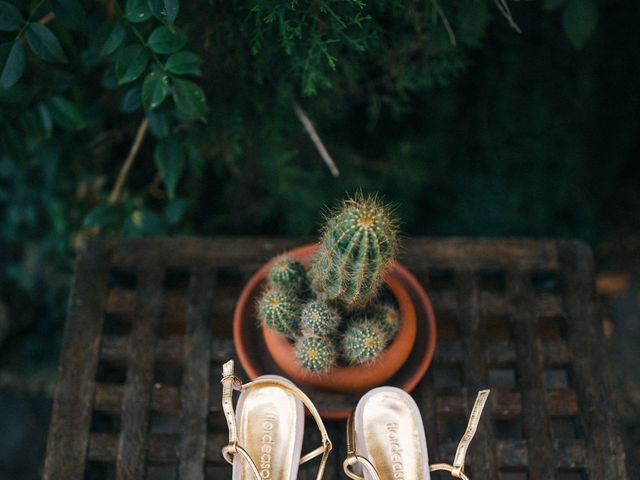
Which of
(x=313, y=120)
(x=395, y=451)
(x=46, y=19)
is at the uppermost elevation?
(x=46, y=19)

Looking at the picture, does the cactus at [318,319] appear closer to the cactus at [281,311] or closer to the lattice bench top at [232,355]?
the cactus at [281,311]

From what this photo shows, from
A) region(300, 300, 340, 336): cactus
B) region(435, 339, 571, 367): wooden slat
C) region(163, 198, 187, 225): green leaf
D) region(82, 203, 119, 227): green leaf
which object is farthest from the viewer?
region(163, 198, 187, 225): green leaf

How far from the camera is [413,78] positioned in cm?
140

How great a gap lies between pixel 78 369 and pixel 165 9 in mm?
755

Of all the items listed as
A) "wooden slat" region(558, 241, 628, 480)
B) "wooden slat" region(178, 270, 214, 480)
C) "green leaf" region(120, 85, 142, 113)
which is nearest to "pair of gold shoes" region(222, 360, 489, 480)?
"wooden slat" region(178, 270, 214, 480)

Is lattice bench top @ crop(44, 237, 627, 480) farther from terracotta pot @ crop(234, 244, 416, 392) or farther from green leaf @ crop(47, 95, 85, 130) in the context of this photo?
green leaf @ crop(47, 95, 85, 130)

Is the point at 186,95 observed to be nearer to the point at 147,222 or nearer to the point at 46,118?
the point at 46,118

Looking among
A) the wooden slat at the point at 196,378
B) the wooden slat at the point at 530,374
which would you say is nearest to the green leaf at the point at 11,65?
the wooden slat at the point at 196,378

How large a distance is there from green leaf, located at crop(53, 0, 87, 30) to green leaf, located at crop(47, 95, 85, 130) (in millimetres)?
242

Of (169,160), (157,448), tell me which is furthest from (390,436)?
(169,160)

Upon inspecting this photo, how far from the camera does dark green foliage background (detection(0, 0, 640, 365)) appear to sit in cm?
116

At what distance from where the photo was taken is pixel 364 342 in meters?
0.92

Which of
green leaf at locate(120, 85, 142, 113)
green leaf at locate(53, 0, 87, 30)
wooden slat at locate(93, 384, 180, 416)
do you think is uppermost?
green leaf at locate(53, 0, 87, 30)

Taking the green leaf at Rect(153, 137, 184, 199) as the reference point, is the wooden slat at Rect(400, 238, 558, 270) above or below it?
below
